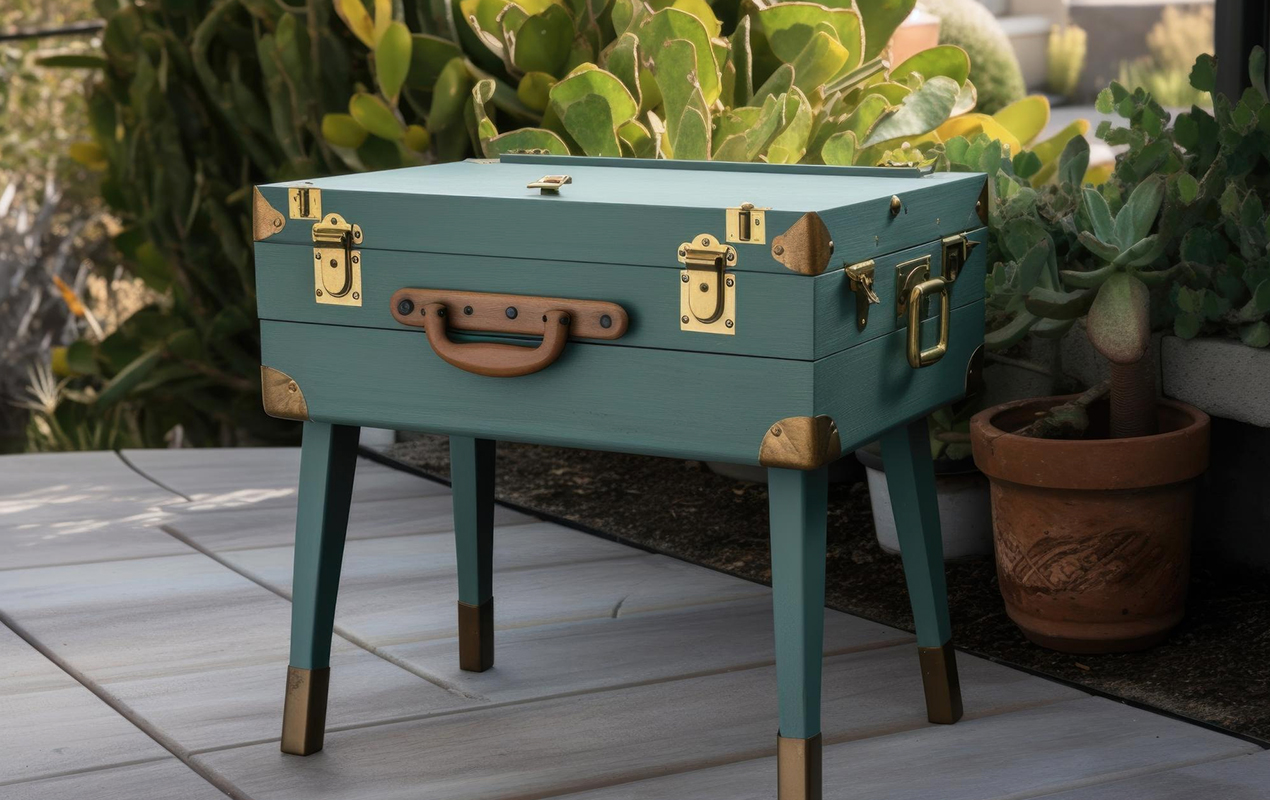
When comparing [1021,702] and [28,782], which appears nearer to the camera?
[28,782]

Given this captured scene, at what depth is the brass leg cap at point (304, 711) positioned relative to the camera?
1.78m

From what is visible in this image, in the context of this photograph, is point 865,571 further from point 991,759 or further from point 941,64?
point 941,64

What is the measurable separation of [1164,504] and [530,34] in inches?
54.0

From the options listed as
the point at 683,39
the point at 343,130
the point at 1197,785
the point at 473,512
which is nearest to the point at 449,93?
the point at 343,130

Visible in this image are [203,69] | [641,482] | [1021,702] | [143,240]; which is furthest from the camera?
[143,240]

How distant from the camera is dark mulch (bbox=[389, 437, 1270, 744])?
199 cm

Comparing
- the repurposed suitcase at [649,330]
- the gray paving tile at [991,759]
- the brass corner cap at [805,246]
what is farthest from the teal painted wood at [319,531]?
the brass corner cap at [805,246]

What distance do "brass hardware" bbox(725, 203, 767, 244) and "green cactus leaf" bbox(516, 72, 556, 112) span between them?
4.57 ft

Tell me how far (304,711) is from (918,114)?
4.20ft

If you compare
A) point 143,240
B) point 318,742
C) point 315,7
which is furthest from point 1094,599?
point 143,240

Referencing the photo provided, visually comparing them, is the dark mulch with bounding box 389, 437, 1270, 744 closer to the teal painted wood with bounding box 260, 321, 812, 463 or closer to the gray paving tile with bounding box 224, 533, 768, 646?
the gray paving tile with bounding box 224, 533, 768, 646

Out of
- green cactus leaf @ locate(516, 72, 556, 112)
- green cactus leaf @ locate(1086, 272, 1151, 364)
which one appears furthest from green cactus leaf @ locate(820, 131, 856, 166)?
green cactus leaf @ locate(516, 72, 556, 112)

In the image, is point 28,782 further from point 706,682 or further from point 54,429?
point 54,429

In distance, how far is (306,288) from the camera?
5.54 ft
